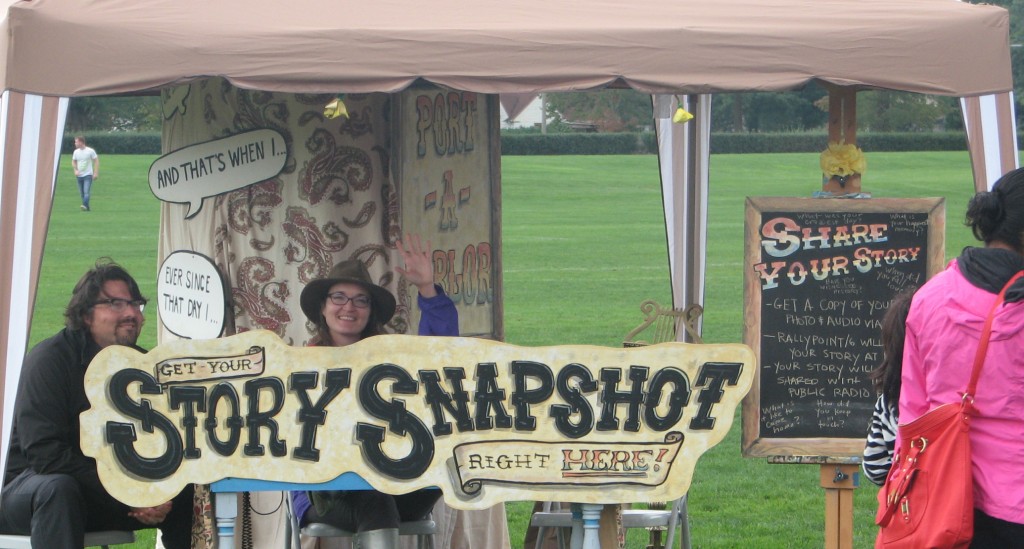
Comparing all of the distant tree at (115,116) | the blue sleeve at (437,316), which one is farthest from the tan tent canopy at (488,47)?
the distant tree at (115,116)

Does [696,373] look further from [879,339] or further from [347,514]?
[347,514]

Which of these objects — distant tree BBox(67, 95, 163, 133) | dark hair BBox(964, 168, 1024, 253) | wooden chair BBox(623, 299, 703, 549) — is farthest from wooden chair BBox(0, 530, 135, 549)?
distant tree BBox(67, 95, 163, 133)

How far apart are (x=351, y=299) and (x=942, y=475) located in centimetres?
269

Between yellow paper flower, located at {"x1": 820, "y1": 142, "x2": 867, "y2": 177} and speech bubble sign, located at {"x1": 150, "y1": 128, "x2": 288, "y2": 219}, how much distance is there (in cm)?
225

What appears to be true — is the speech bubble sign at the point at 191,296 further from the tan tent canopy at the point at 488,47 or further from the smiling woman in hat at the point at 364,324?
the tan tent canopy at the point at 488,47

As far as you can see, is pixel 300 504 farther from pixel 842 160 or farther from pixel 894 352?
pixel 894 352

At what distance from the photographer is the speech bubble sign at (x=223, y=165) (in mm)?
5961

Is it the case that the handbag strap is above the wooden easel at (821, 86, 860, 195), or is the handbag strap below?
below

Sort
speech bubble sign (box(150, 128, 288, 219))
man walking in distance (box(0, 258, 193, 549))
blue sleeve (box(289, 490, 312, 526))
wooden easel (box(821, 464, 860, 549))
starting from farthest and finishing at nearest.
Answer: speech bubble sign (box(150, 128, 288, 219))
blue sleeve (box(289, 490, 312, 526))
wooden easel (box(821, 464, 860, 549))
man walking in distance (box(0, 258, 193, 549))

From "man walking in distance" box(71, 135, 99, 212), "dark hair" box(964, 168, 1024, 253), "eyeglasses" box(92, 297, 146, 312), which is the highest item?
"man walking in distance" box(71, 135, 99, 212)

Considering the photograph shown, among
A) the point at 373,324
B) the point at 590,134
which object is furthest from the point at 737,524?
the point at 590,134

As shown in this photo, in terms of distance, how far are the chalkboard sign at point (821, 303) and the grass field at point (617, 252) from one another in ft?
5.40

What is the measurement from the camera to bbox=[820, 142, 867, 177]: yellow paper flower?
17.5ft

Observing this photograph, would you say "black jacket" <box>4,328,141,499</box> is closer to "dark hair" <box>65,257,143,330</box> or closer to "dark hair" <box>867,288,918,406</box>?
"dark hair" <box>65,257,143,330</box>
